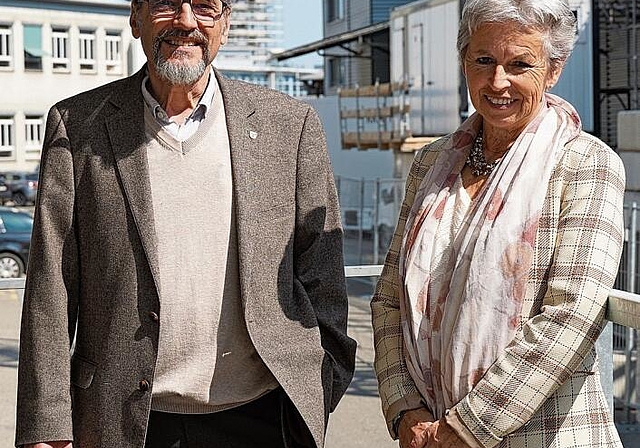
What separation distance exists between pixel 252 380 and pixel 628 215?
7.30 metres

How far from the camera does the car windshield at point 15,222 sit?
58.4 feet

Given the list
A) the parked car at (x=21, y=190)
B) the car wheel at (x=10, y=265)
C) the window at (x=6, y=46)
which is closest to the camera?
the car wheel at (x=10, y=265)

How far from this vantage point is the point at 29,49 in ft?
131

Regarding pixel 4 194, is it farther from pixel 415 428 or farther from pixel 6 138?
pixel 415 428

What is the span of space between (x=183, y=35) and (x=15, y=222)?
1618 centimetres

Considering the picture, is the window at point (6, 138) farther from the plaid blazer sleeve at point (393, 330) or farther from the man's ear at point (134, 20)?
the plaid blazer sleeve at point (393, 330)

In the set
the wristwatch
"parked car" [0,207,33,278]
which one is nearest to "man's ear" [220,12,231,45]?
the wristwatch

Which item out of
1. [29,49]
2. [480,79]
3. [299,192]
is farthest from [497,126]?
[29,49]

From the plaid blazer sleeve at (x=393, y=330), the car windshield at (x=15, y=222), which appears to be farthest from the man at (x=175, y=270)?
the car windshield at (x=15, y=222)

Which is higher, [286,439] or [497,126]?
[497,126]

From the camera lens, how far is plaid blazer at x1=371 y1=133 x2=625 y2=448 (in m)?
2.15

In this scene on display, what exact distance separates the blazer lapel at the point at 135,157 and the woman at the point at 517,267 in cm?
55

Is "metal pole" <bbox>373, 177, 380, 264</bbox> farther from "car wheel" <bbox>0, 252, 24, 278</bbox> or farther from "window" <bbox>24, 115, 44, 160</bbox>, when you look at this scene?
"window" <bbox>24, 115, 44, 160</bbox>

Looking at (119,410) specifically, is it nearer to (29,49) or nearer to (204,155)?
(204,155)
